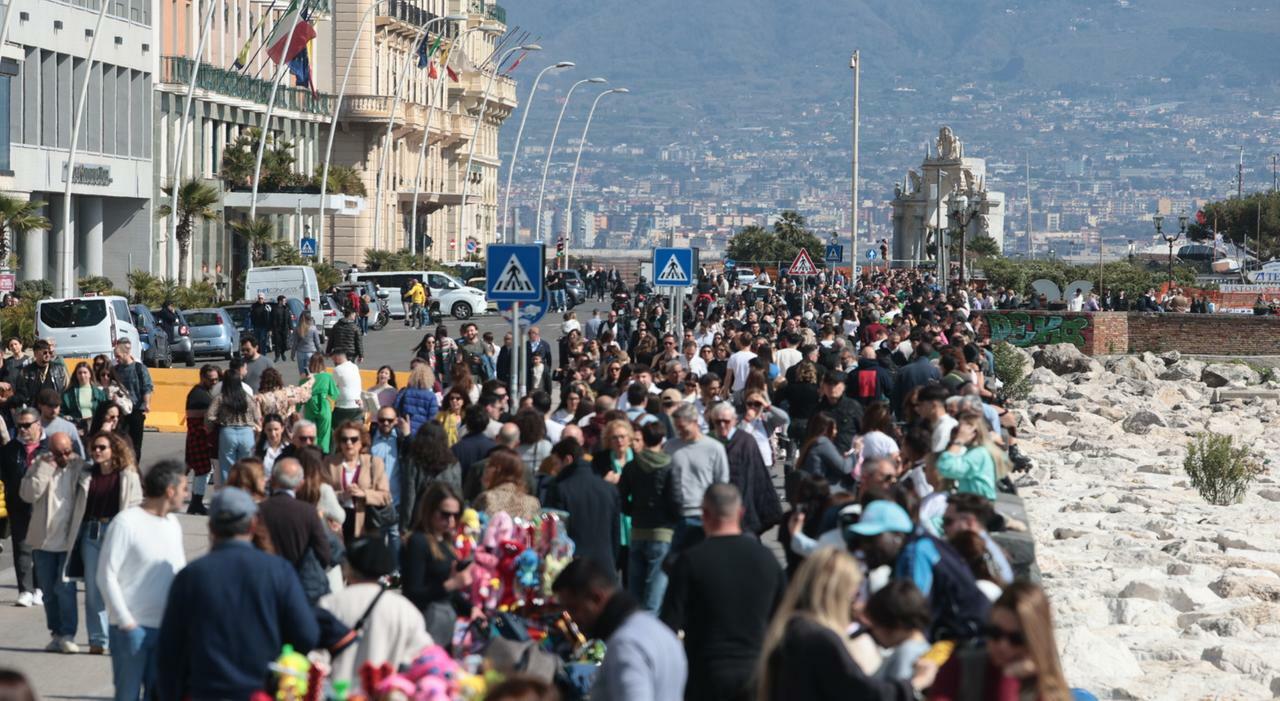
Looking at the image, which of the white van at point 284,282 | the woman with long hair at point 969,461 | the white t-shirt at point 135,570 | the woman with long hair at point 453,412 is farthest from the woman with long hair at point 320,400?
the white van at point 284,282

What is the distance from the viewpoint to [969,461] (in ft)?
40.4

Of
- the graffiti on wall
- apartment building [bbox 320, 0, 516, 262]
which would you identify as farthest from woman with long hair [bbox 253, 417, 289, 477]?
apartment building [bbox 320, 0, 516, 262]

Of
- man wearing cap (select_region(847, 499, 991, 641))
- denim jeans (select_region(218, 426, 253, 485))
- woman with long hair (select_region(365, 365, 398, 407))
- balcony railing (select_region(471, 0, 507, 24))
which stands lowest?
denim jeans (select_region(218, 426, 253, 485))

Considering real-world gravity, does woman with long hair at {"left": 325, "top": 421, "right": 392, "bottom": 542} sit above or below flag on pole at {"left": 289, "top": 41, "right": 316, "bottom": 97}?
below

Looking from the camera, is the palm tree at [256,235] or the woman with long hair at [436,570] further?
the palm tree at [256,235]

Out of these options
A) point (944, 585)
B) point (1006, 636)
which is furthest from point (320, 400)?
point (1006, 636)

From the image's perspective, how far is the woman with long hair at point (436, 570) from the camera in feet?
31.0

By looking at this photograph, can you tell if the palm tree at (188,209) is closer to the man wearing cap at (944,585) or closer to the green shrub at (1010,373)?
the green shrub at (1010,373)

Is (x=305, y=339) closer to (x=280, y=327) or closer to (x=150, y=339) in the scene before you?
(x=150, y=339)

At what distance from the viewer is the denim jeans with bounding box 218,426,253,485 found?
1788 centimetres

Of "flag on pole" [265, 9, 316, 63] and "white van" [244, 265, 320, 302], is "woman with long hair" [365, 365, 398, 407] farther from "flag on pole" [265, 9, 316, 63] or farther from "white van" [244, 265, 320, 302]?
"flag on pole" [265, 9, 316, 63]

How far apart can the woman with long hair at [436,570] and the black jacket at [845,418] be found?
7.27 meters

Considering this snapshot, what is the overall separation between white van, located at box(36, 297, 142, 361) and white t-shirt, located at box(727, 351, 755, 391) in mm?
14594

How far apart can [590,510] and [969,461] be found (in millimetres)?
2226
